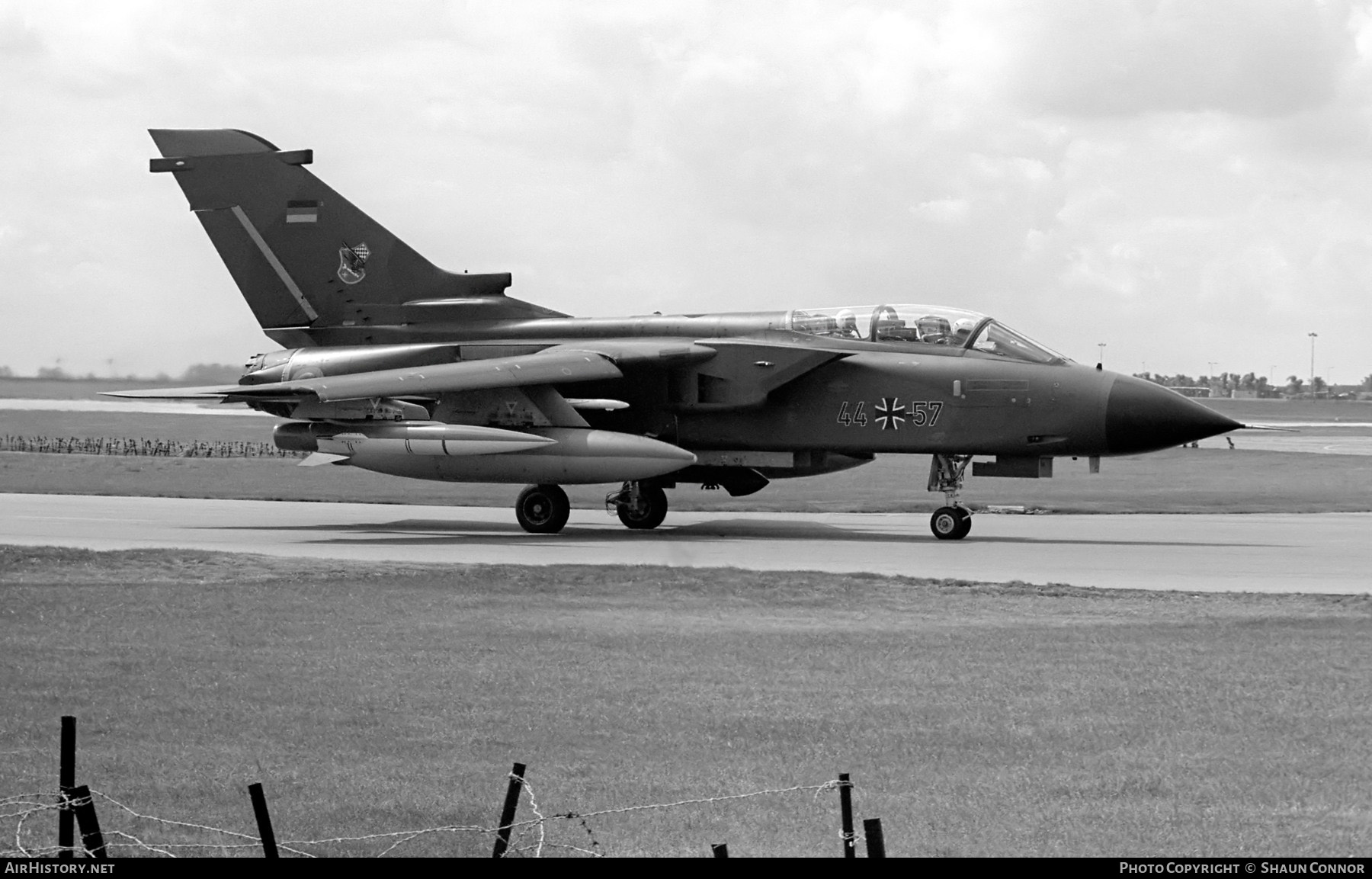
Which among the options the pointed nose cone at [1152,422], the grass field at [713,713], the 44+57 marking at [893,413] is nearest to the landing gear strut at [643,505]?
the 44+57 marking at [893,413]

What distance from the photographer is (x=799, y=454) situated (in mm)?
21922

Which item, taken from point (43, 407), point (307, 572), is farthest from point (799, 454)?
point (43, 407)

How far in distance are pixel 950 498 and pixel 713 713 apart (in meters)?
13.2

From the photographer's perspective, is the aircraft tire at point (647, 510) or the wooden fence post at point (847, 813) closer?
the wooden fence post at point (847, 813)

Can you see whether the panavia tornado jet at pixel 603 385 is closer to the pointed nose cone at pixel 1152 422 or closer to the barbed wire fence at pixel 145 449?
the pointed nose cone at pixel 1152 422

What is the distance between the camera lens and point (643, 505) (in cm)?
2239

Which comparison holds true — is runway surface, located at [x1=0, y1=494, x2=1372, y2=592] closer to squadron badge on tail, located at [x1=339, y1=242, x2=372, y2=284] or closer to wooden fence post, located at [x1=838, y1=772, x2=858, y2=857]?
squadron badge on tail, located at [x1=339, y1=242, x2=372, y2=284]

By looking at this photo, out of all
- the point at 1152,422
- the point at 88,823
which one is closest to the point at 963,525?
the point at 1152,422

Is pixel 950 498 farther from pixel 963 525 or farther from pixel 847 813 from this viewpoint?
pixel 847 813

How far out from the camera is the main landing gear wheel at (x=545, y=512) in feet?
71.4

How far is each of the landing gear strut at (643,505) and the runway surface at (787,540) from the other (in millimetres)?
285

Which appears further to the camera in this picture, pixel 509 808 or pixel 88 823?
pixel 509 808

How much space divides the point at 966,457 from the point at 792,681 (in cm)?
1198
